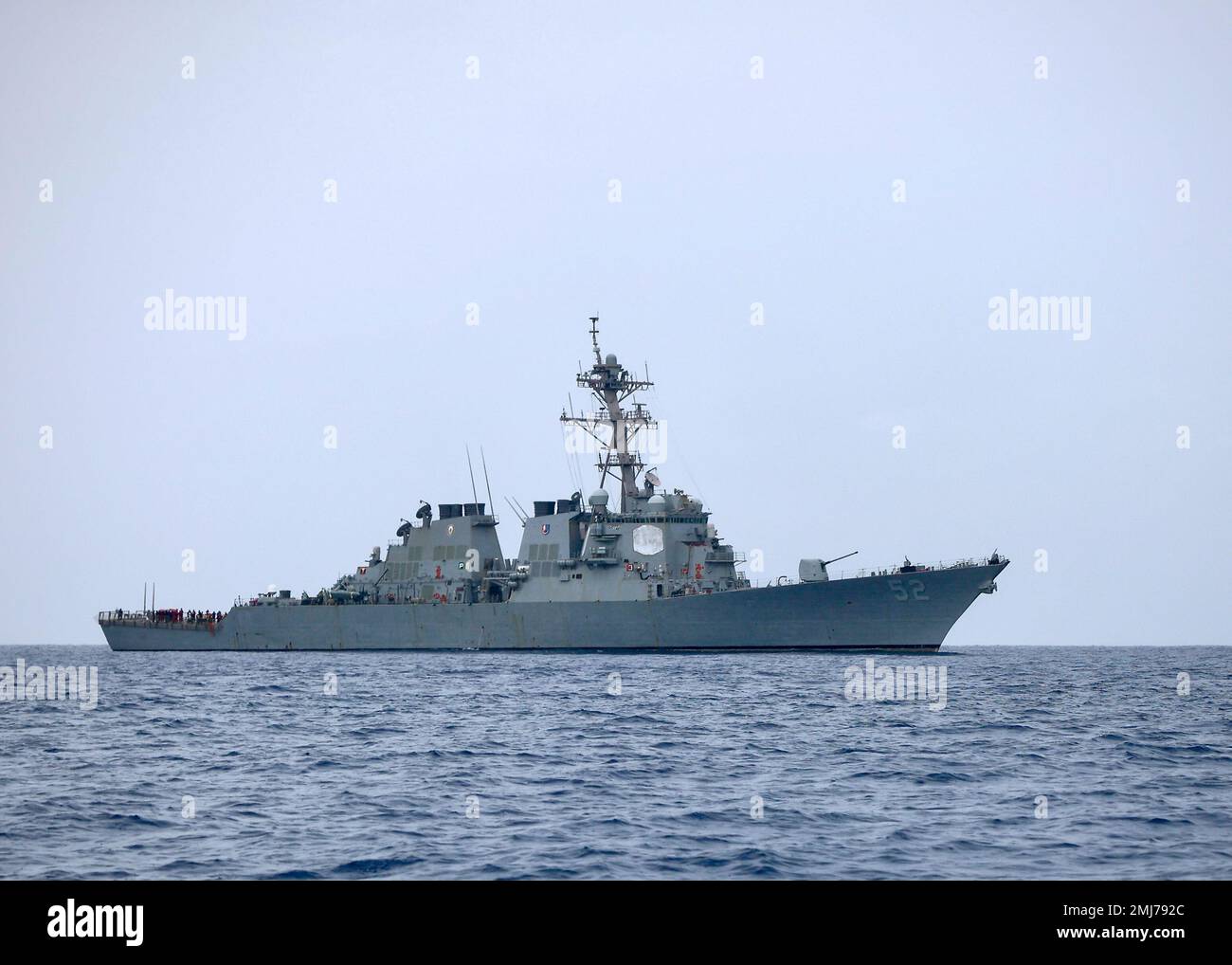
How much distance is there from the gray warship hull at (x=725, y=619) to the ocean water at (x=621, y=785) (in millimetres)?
12409

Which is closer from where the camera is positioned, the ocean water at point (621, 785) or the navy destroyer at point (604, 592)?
the ocean water at point (621, 785)

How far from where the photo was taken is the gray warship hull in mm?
44562

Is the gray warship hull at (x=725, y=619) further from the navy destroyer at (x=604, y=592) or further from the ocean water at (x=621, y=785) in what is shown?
the ocean water at (x=621, y=785)

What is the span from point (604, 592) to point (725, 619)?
538cm

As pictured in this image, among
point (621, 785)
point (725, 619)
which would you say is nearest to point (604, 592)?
point (725, 619)

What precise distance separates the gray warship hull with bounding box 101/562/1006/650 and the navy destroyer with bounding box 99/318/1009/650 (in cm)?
5

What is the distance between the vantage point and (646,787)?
1589 cm

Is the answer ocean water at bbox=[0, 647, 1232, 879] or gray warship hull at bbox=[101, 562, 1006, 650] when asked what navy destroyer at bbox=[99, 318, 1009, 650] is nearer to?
gray warship hull at bbox=[101, 562, 1006, 650]

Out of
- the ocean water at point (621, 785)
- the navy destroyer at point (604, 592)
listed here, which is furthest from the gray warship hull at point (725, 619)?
the ocean water at point (621, 785)

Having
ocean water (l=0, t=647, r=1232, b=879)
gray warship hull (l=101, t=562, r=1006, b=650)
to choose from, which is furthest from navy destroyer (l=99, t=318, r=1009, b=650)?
ocean water (l=0, t=647, r=1232, b=879)

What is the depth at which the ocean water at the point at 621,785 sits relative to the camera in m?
11.8
